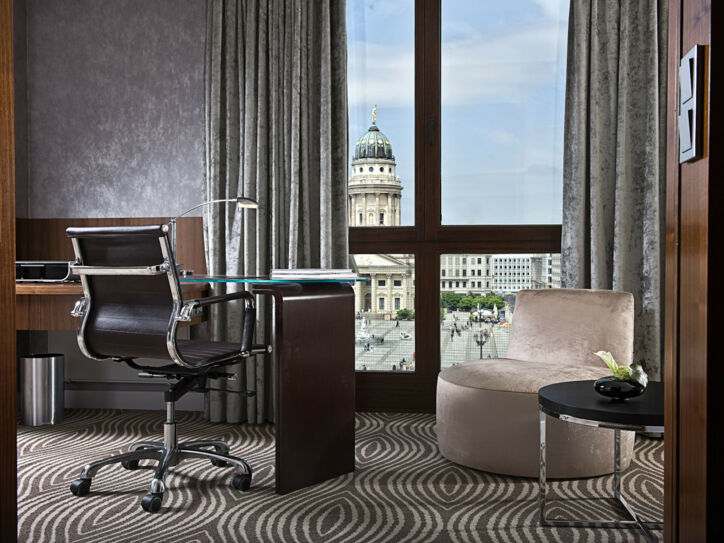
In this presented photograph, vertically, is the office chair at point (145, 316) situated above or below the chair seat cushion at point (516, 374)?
above

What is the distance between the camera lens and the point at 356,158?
4.34m

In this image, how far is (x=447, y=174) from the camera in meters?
4.26

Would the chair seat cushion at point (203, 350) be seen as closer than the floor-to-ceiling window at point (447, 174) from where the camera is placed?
Yes

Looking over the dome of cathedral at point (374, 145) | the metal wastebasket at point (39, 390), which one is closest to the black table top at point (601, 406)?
the dome of cathedral at point (374, 145)

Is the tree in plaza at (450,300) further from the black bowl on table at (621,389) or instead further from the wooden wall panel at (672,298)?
the wooden wall panel at (672,298)

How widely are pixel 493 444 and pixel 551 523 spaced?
54cm

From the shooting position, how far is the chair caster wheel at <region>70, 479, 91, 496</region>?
108 inches

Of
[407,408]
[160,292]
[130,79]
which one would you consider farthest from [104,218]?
[407,408]

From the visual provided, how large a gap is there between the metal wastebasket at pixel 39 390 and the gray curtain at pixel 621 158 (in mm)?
3049

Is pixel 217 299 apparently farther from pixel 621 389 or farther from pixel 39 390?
pixel 39 390

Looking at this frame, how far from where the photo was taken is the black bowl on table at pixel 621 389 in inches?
91.4

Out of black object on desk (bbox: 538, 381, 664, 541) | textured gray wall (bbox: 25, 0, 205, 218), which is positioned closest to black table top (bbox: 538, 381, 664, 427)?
black object on desk (bbox: 538, 381, 664, 541)

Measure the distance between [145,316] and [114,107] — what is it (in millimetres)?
2161

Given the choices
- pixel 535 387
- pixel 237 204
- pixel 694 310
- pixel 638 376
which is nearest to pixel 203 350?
pixel 237 204
